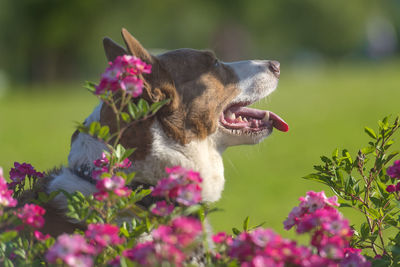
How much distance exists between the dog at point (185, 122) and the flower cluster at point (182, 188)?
1.10m


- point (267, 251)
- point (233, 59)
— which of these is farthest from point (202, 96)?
point (233, 59)

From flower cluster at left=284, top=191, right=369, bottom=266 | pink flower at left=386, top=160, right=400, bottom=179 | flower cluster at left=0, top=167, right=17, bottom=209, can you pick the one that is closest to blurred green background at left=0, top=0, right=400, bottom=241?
flower cluster at left=0, top=167, right=17, bottom=209

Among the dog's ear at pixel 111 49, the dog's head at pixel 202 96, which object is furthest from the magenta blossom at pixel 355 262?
the dog's ear at pixel 111 49

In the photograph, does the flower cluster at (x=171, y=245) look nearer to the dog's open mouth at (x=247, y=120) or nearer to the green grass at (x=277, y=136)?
the dog's open mouth at (x=247, y=120)

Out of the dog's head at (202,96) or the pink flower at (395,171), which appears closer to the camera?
the pink flower at (395,171)

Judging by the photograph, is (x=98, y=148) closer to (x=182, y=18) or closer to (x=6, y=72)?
(x=182, y=18)

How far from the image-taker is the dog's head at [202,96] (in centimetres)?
334

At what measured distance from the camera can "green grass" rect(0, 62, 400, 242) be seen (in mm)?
9047

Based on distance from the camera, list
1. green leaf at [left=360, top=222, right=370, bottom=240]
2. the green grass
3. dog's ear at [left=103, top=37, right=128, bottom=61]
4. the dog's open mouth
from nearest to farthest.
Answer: green leaf at [left=360, top=222, right=370, bottom=240] < dog's ear at [left=103, top=37, right=128, bottom=61] < the dog's open mouth < the green grass

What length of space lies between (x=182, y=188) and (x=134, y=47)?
135cm

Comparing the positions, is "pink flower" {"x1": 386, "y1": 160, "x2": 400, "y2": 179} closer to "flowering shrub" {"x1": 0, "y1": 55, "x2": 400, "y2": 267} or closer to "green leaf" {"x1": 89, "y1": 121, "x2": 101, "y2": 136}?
"flowering shrub" {"x1": 0, "y1": 55, "x2": 400, "y2": 267}

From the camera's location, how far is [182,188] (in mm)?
2186

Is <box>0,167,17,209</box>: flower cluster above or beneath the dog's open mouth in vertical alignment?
beneath

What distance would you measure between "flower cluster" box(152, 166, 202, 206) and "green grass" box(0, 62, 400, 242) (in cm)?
209
